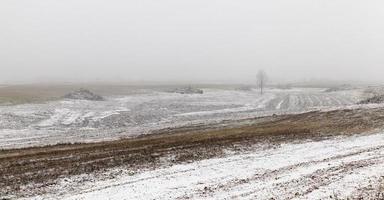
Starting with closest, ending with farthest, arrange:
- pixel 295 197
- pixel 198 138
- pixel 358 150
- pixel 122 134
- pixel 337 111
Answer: pixel 295 197 → pixel 358 150 → pixel 198 138 → pixel 122 134 → pixel 337 111

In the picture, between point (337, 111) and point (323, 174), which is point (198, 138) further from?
point (337, 111)

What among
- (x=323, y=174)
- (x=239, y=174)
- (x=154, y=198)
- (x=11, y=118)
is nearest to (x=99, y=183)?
(x=154, y=198)

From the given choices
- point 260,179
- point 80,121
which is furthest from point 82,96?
point 260,179

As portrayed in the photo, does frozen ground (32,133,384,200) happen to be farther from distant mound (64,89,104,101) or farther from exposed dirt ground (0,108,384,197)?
distant mound (64,89,104,101)

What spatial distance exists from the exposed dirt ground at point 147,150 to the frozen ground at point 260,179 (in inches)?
69.0

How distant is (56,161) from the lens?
2611 centimetres

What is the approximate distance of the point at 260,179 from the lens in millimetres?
21578

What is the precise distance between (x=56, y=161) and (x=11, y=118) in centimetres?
2644

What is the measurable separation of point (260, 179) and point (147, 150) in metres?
9.69

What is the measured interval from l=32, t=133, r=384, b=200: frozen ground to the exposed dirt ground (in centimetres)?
175

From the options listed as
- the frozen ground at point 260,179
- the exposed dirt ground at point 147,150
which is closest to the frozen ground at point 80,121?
the exposed dirt ground at point 147,150

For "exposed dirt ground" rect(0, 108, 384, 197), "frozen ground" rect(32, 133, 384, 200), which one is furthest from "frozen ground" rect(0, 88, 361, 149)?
"frozen ground" rect(32, 133, 384, 200)

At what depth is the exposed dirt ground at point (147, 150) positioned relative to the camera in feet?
75.8

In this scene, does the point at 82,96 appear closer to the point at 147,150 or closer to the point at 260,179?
the point at 147,150
